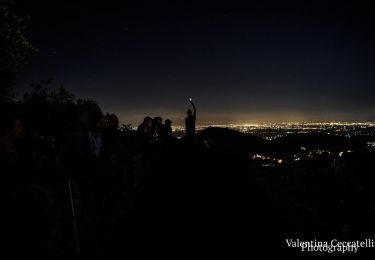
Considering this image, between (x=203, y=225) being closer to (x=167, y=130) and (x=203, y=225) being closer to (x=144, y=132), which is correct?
(x=144, y=132)

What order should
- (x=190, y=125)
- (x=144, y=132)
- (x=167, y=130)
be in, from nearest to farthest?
1. (x=144, y=132)
2. (x=167, y=130)
3. (x=190, y=125)

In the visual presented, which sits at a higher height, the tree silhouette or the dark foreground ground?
the tree silhouette

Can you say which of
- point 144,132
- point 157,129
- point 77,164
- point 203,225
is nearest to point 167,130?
point 157,129

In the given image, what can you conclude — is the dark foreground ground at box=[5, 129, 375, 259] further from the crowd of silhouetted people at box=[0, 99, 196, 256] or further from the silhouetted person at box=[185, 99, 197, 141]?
the silhouetted person at box=[185, 99, 197, 141]

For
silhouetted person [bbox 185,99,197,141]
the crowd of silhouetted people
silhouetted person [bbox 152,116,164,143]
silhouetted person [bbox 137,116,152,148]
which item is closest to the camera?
the crowd of silhouetted people

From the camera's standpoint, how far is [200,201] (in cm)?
600

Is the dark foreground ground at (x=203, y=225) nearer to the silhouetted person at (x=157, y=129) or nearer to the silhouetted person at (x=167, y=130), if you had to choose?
the silhouetted person at (x=157, y=129)

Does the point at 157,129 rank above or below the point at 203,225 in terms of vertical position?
above

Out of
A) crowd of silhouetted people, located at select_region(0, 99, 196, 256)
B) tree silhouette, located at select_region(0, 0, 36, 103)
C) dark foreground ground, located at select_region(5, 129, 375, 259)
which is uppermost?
tree silhouette, located at select_region(0, 0, 36, 103)

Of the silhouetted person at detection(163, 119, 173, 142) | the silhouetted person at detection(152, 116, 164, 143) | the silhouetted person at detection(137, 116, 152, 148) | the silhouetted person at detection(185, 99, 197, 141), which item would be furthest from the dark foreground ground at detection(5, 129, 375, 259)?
the silhouetted person at detection(185, 99, 197, 141)

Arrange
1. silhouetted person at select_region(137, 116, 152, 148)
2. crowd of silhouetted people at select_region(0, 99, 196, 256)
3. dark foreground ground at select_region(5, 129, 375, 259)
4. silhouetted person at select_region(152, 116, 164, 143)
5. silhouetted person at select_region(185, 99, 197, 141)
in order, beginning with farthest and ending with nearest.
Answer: silhouetted person at select_region(185, 99, 197, 141)
silhouetted person at select_region(152, 116, 164, 143)
silhouetted person at select_region(137, 116, 152, 148)
dark foreground ground at select_region(5, 129, 375, 259)
crowd of silhouetted people at select_region(0, 99, 196, 256)

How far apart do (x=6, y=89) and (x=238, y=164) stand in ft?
37.6

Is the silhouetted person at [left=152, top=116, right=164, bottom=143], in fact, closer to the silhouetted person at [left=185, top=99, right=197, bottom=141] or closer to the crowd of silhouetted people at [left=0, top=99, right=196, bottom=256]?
the crowd of silhouetted people at [left=0, top=99, right=196, bottom=256]

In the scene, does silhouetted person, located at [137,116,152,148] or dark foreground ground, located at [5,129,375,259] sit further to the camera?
silhouetted person, located at [137,116,152,148]
